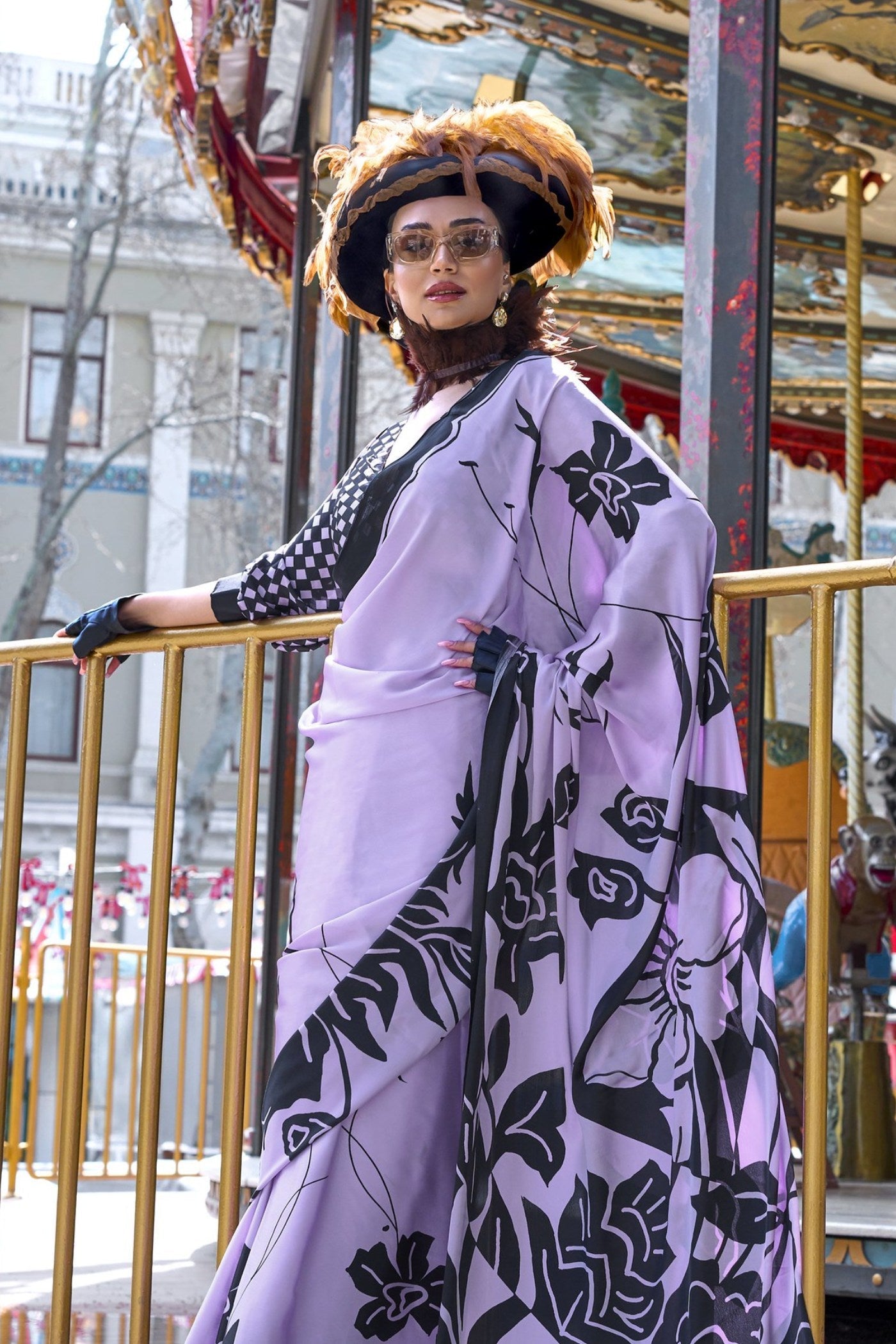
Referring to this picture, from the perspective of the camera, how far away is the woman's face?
2.13 meters

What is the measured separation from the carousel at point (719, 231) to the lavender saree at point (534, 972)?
2.24 feet

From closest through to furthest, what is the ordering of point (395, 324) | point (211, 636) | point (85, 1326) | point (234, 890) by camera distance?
point (395, 324), point (234, 890), point (211, 636), point (85, 1326)

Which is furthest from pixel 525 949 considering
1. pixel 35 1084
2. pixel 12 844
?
pixel 35 1084

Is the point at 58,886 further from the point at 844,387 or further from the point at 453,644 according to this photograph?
the point at 453,644

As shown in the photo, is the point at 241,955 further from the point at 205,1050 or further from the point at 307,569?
the point at 205,1050

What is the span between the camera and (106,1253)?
396 centimetres

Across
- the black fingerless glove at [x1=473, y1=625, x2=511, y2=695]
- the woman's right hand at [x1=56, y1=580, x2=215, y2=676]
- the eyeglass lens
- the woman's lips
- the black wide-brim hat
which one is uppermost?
the black wide-brim hat

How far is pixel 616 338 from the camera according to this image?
→ 272 inches

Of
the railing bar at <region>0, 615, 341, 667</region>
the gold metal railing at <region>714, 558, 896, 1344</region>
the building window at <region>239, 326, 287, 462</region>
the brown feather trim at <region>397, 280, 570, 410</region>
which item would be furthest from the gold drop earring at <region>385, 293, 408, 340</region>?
the building window at <region>239, 326, 287, 462</region>

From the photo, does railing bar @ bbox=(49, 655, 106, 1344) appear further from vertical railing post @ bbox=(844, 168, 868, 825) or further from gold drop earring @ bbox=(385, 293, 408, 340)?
vertical railing post @ bbox=(844, 168, 868, 825)

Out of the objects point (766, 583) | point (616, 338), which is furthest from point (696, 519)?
point (616, 338)

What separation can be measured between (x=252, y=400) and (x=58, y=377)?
2.61 meters

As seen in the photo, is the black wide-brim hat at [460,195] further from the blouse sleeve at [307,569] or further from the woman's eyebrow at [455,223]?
the blouse sleeve at [307,569]

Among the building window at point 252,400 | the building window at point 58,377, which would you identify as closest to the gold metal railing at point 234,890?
the building window at point 252,400
